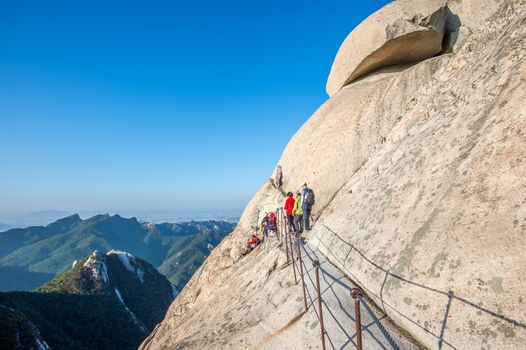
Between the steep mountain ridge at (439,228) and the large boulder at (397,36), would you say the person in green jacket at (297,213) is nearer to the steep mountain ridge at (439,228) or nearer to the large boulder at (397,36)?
the steep mountain ridge at (439,228)

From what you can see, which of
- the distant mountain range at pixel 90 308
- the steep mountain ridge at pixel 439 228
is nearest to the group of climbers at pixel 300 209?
the steep mountain ridge at pixel 439 228

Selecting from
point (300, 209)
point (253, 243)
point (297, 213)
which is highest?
point (300, 209)

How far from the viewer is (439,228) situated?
19.4 ft

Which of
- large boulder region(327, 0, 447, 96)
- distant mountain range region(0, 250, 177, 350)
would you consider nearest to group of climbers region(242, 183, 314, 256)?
large boulder region(327, 0, 447, 96)

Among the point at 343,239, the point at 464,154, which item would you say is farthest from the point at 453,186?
the point at 343,239

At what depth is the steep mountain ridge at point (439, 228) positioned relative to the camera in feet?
15.5

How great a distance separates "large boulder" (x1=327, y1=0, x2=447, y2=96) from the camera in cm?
1656

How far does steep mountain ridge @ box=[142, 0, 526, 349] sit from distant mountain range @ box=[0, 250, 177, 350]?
144ft

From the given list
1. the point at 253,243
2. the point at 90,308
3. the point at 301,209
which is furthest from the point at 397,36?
the point at 90,308

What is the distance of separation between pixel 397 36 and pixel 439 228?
48.6 ft

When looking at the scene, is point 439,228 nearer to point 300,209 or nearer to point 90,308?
point 300,209

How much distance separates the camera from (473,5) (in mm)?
17359

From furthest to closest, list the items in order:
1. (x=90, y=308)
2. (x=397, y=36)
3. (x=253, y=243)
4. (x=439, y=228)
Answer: (x=90, y=308)
(x=253, y=243)
(x=397, y=36)
(x=439, y=228)

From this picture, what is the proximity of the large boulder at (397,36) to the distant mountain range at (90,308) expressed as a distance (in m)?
48.9
